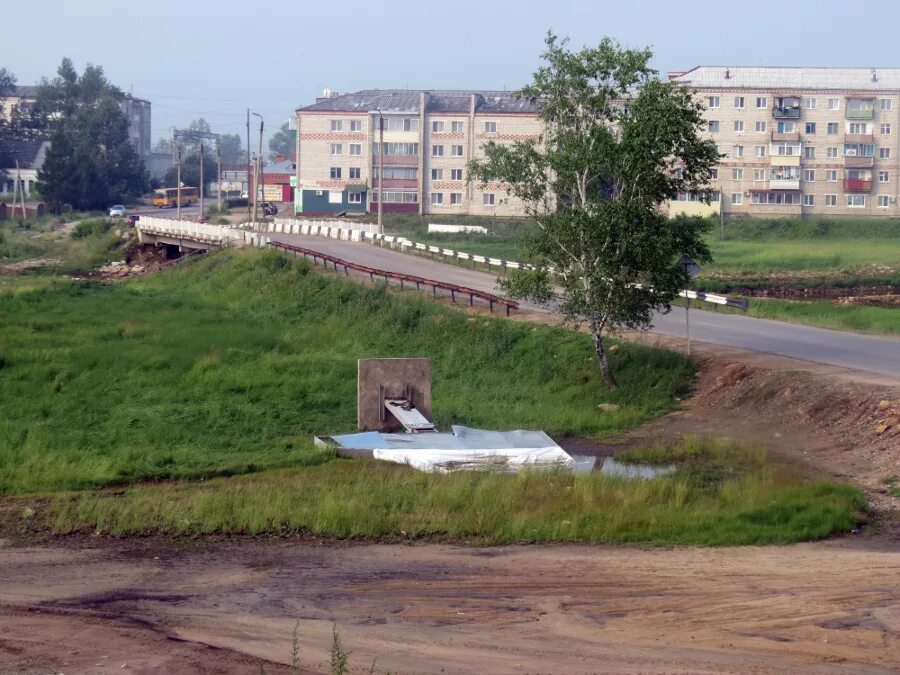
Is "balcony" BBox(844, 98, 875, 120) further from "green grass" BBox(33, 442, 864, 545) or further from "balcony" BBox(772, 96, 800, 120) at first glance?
"green grass" BBox(33, 442, 864, 545)

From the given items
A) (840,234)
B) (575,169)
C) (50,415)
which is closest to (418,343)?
(575,169)

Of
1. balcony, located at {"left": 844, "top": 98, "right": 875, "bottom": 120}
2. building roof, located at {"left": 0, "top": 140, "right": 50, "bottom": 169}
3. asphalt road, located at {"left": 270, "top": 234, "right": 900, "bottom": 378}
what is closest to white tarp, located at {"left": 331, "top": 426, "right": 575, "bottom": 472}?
asphalt road, located at {"left": 270, "top": 234, "right": 900, "bottom": 378}

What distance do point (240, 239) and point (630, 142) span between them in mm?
35616

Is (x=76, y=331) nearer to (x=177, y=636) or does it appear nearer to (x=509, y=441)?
(x=509, y=441)

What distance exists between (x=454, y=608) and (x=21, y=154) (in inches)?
4688

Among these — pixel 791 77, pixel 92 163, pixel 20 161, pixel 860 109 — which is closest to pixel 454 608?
pixel 860 109

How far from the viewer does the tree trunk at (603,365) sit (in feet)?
83.3

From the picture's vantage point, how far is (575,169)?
24.2 meters

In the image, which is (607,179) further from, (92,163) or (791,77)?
(92,163)

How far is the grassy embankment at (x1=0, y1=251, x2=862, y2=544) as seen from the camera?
14.7 meters

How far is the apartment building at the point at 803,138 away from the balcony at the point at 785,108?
8 cm

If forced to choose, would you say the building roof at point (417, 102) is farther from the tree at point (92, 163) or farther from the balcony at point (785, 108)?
the tree at point (92, 163)

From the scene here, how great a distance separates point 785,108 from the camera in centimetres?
8412

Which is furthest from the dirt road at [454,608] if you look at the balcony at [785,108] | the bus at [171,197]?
the bus at [171,197]
